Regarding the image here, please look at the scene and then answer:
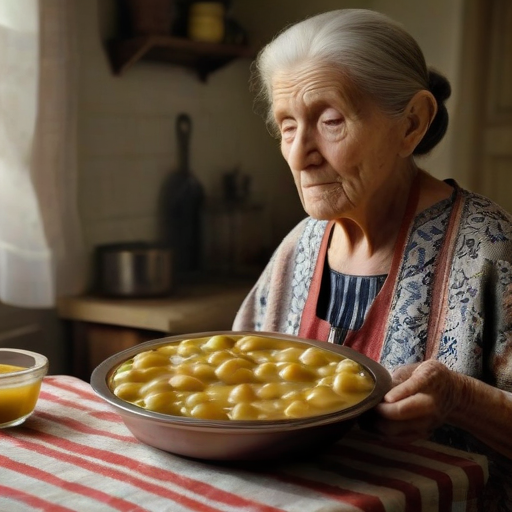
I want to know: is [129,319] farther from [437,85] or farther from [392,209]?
[437,85]

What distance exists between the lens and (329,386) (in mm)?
1039

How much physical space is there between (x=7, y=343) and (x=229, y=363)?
5.66 ft

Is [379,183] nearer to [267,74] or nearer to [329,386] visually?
[267,74]

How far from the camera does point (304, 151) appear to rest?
1.45 meters

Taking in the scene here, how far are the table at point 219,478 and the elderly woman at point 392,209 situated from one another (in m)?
0.30

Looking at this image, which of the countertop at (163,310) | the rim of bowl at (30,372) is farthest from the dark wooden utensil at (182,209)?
the rim of bowl at (30,372)

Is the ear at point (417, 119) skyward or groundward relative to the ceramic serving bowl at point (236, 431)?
skyward

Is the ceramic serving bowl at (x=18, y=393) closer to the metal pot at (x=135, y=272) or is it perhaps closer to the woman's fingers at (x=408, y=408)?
the woman's fingers at (x=408, y=408)

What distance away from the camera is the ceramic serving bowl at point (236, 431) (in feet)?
2.96

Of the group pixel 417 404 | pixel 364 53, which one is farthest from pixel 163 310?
pixel 417 404

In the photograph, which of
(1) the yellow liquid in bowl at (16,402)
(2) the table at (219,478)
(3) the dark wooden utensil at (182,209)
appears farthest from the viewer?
(3) the dark wooden utensil at (182,209)

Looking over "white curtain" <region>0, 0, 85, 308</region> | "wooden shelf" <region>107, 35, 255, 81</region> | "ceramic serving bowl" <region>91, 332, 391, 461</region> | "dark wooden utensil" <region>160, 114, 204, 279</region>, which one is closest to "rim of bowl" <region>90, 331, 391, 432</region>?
"ceramic serving bowl" <region>91, 332, 391, 461</region>

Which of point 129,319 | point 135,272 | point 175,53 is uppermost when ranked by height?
point 175,53

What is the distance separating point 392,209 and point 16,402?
0.86 meters
